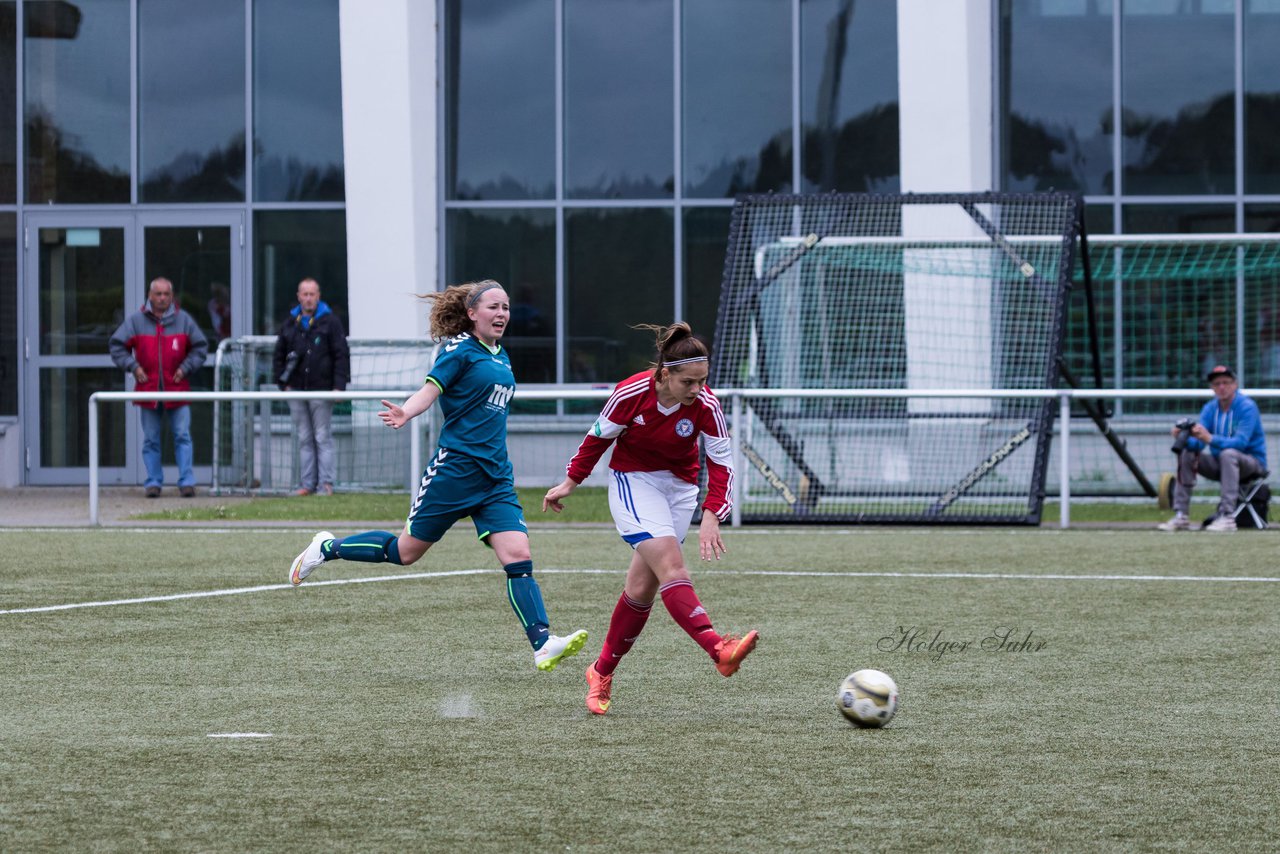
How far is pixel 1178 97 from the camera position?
60.2ft

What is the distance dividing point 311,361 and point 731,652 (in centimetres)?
1120

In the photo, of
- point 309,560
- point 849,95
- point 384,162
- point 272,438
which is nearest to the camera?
point 309,560

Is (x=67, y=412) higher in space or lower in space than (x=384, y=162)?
lower

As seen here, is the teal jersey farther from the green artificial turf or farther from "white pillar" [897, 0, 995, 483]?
"white pillar" [897, 0, 995, 483]

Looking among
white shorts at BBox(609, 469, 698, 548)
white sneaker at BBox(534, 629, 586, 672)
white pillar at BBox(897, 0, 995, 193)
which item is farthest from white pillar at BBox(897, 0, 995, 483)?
white sneaker at BBox(534, 629, 586, 672)

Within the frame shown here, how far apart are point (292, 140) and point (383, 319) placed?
2.37 meters

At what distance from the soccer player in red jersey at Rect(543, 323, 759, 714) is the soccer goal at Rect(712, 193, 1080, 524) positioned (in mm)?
7412

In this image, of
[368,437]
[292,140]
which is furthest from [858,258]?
[292,140]

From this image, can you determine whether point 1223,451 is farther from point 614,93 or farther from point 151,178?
point 151,178

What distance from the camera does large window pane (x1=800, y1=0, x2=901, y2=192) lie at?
18719 mm

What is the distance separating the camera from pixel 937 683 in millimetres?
6566

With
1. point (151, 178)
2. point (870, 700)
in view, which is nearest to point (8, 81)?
point (151, 178)

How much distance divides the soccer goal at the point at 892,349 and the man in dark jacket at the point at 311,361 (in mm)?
3647

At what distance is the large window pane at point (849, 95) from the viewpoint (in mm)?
18719
